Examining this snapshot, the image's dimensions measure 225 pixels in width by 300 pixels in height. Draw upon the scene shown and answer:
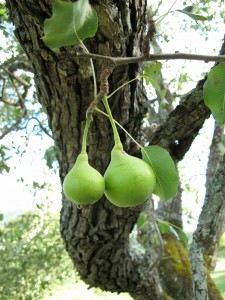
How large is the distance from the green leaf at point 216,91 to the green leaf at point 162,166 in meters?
0.17

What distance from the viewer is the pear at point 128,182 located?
0.69 meters

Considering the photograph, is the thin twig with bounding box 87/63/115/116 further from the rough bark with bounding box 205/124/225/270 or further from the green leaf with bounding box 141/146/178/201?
Answer: the rough bark with bounding box 205/124/225/270

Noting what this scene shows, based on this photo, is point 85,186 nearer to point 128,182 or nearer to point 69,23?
point 128,182

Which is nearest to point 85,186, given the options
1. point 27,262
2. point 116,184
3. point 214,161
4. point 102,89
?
point 116,184

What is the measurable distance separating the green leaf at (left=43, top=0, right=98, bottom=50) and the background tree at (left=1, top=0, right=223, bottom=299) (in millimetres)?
375

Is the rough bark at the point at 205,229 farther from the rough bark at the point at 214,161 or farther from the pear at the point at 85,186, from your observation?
the rough bark at the point at 214,161

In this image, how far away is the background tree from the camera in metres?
1.28

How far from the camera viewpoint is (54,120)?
5.51 ft

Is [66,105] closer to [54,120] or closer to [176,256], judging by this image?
[54,120]

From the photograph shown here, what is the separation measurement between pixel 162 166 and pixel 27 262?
3.22 metres

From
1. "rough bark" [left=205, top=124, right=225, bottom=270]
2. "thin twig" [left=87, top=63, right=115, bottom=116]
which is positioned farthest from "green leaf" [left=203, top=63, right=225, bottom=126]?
"rough bark" [left=205, top=124, right=225, bottom=270]

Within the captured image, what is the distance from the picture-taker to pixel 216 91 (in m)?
0.91

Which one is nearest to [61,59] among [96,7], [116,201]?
[96,7]

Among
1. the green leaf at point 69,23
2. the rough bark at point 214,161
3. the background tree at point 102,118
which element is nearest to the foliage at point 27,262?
the background tree at point 102,118
